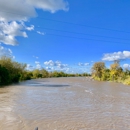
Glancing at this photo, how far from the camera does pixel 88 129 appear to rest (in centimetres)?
685

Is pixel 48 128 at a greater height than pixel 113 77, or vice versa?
pixel 113 77

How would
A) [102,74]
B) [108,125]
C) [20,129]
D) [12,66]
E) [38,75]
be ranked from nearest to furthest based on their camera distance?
[20,129] < [108,125] < [12,66] < [102,74] < [38,75]

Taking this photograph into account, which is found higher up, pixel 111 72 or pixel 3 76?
pixel 111 72

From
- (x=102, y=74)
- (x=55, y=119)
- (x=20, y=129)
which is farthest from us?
(x=102, y=74)

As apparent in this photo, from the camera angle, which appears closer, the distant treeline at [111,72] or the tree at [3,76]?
the tree at [3,76]

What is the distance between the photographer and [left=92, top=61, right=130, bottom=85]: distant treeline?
42872 mm

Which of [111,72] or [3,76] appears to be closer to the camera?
[3,76]

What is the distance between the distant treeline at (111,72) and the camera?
42872 mm

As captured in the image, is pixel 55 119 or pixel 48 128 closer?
pixel 48 128

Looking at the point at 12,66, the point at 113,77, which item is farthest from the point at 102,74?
the point at 12,66

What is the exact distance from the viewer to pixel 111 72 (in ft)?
153

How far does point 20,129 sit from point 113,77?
42455 mm

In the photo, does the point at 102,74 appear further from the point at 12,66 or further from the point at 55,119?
the point at 55,119

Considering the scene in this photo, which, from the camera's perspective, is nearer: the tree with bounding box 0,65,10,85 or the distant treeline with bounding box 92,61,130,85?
the tree with bounding box 0,65,10,85
